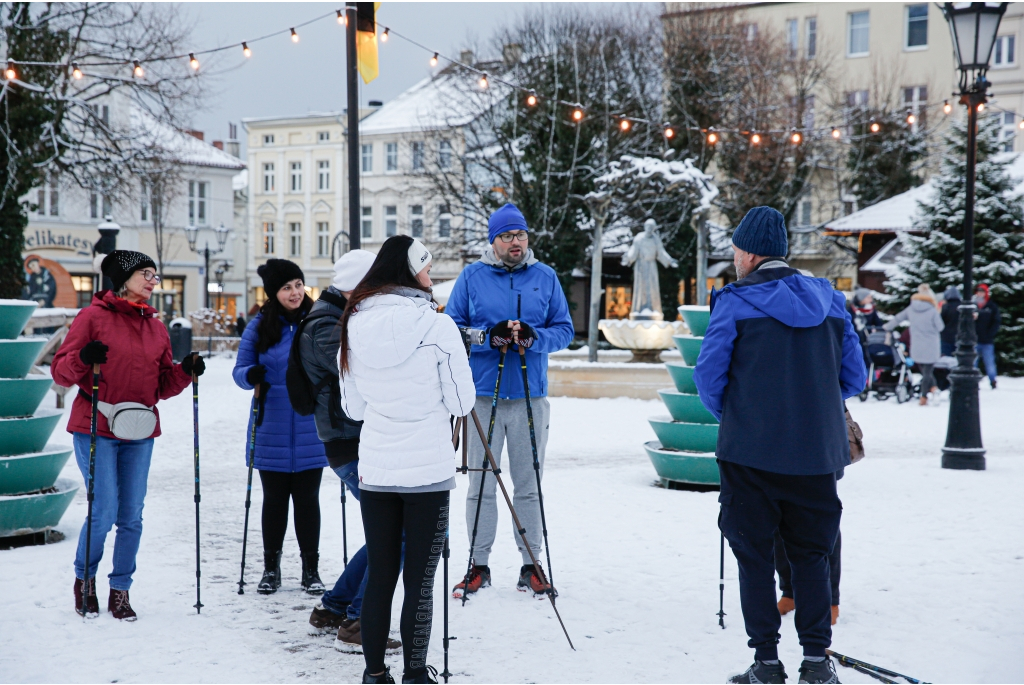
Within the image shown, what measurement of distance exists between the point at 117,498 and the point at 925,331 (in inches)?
548

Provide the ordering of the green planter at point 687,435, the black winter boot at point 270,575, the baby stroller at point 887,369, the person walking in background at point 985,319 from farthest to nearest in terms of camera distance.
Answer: the person walking in background at point 985,319 < the baby stroller at point 887,369 < the green planter at point 687,435 < the black winter boot at point 270,575

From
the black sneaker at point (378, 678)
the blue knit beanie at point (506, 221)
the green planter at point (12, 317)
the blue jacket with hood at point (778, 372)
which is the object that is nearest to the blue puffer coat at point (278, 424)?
the blue knit beanie at point (506, 221)

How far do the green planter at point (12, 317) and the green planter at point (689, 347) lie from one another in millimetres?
4979

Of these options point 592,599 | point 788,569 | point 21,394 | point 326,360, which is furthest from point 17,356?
point 788,569

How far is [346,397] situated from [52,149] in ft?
58.1

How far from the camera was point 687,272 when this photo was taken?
1305 inches

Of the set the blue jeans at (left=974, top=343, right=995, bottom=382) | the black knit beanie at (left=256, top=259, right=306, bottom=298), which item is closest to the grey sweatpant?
the black knit beanie at (left=256, top=259, right=306, bottom=298)

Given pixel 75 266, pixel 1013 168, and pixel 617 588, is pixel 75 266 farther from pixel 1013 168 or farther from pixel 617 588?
pixel 617 588

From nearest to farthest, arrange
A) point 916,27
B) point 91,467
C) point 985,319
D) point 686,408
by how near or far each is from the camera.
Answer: point 91,467 < point 686,408 < point 985,319 < point 916,27

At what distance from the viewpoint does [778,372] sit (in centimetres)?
375

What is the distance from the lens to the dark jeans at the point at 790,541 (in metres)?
3.78

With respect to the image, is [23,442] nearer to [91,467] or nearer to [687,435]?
[91,467]

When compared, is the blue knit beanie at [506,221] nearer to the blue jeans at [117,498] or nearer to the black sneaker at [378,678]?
the blue jeans at [117,498]

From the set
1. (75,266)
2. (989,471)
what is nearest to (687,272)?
(989,471)
